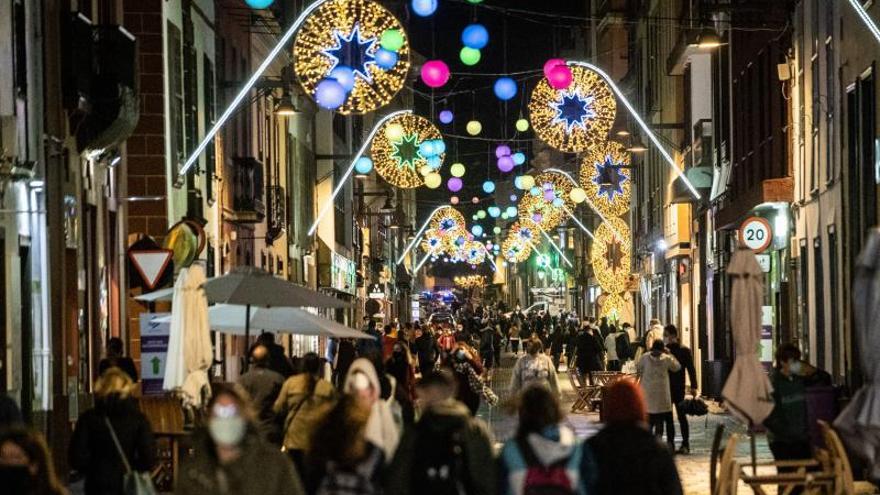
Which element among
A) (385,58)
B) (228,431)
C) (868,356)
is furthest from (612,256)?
(228,431)

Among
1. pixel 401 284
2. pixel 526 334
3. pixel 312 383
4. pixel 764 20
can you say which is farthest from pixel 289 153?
pixel 401 284

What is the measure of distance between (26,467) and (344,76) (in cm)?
1963

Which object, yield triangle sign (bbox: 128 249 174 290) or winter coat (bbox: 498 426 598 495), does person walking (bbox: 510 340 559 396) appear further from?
winter coat (bbox: 498 426 598 495)

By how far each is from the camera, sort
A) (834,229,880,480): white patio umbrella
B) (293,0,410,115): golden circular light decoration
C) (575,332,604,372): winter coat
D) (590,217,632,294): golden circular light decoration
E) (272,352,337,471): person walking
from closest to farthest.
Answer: (834,229,880,480): white patio umbrella
(272,352,337,471): person walking
(293,0,410,115): golden circular light decoration
(575,332,604,372): winter coat
(590,217,632,294): golden circular light decoration

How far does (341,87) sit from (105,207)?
152 inches

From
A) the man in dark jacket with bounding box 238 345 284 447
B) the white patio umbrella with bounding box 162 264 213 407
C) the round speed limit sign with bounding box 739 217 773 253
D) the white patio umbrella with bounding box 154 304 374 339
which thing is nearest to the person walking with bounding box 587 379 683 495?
the man in dark jacket with bounding box 238 345 284 447

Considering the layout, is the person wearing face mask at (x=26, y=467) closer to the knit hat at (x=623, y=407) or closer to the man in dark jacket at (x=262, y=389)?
the knit hat at (x=623, y=407)

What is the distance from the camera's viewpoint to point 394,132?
136 feet

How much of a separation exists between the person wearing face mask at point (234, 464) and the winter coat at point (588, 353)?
1182 inches

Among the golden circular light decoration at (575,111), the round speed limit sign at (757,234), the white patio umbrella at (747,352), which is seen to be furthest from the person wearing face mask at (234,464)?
the golden circular light decoration at (575,111)

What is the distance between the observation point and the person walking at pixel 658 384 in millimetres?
25453

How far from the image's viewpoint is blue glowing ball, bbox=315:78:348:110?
27.3 metres

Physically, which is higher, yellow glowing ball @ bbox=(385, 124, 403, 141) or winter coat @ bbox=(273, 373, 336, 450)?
yellow glowing ball @ bbox=(385, 124, 403, 141)

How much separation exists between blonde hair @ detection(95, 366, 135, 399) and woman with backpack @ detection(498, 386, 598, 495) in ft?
11.9
